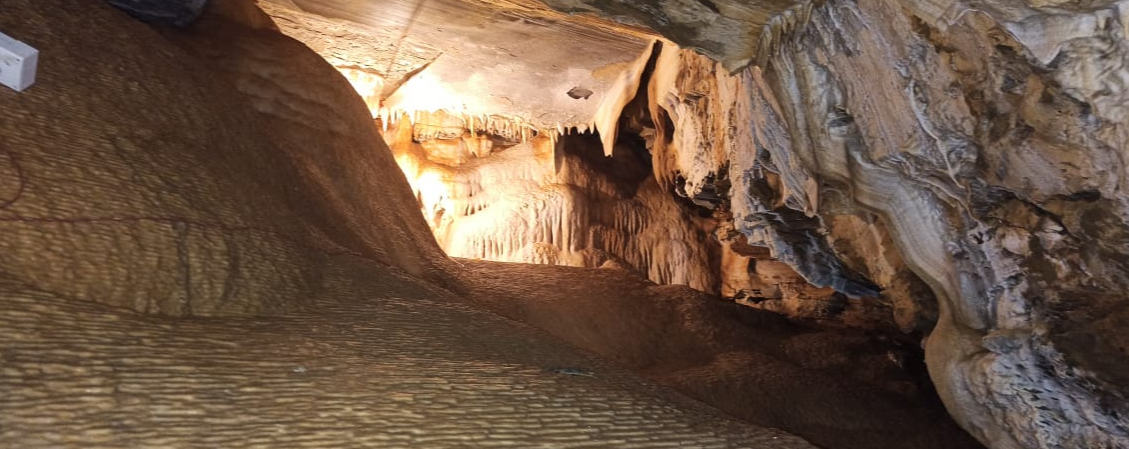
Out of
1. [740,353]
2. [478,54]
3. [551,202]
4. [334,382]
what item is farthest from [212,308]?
[551,202]

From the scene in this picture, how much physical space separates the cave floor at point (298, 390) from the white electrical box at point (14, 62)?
124 centimetres

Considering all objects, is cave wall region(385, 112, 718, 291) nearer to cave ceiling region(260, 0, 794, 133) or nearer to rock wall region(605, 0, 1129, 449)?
cave ceiling region(260, 0, 794, 133)

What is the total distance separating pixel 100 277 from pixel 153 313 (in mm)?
221

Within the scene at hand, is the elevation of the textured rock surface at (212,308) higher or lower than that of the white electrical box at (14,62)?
lower

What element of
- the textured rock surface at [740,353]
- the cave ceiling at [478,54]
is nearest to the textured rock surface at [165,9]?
the cave ceiling at [478,54]

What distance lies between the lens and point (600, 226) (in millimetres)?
10500

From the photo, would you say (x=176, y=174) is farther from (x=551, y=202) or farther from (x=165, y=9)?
(x=551, y=202)

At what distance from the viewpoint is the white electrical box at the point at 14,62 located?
137 inches

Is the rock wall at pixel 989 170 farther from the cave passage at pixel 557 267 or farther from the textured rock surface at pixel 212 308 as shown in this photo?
the textured rock surface at pixel 212 308

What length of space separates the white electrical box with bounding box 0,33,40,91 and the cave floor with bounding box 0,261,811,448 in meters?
1.24

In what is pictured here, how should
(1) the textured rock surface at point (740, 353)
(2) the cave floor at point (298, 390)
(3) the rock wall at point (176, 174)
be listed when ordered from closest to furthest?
1. (2) the cave floor at point (298, 390)
2. (3) the rock wall at point (176, 174)
3. (1) the textured rock surface at point (740, 353)

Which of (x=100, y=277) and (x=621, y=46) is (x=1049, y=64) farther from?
(x=621, y=46)

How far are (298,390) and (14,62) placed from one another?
208cm

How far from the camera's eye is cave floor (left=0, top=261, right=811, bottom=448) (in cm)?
210
